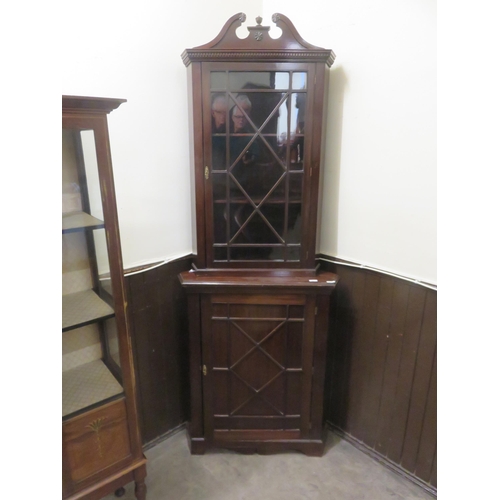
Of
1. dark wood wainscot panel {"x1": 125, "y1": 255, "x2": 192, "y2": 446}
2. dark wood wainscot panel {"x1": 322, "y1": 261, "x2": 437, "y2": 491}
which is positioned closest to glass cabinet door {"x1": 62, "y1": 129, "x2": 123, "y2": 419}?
dark wood wainscot panel {"x1": 125, "y1": 255, "x2": 192, "y2": 446}

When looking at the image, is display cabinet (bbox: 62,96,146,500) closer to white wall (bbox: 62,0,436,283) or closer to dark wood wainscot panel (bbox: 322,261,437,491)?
white wall (bbox: 62,0,436,283)

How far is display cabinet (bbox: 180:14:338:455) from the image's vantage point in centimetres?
159

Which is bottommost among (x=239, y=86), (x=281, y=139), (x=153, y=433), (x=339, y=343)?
(x=153, y=433)

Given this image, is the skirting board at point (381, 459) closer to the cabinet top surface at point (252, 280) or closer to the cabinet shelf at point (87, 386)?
the cabinet top surface at point (252, 280)

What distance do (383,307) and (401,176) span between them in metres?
0.60

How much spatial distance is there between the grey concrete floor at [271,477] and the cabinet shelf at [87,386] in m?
0.63

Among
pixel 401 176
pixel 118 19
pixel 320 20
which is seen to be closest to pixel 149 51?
pixel 118 19

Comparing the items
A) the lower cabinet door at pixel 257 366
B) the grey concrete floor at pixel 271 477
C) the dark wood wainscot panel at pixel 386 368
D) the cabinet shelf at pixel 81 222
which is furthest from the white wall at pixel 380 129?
the cabinet shelf at pixel 81 222

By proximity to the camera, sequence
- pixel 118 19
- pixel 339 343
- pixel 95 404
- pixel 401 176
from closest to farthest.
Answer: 1. pixel 95 404
2. pixel 118 19
3. pixel 401 176
4. pixel 339 343

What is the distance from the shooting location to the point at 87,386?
1.46m

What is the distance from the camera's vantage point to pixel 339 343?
2006 mm

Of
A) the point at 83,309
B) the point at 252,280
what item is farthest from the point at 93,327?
the point at 252,280

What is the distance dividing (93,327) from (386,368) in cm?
131

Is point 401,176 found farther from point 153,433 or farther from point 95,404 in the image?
point 153,433
